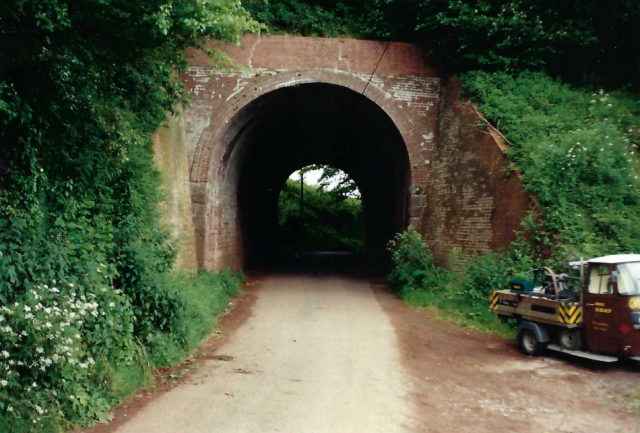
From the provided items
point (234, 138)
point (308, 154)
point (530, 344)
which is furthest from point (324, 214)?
point (530, 344)

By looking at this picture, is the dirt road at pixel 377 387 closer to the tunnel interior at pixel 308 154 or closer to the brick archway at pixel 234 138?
the brick archway at pixel 234 138

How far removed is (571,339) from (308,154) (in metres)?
17.1

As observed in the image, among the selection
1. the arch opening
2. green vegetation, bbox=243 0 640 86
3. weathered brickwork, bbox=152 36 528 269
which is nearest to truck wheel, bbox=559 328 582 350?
weathered brickwork, bbox=152 36 528 269

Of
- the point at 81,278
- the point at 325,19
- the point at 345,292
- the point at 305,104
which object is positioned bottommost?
the point at 345,292

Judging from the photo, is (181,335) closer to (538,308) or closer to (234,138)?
(538,308)

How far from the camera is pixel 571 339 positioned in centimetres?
722

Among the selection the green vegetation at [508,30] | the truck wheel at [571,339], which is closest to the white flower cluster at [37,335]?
the truck wheel at [571,339]

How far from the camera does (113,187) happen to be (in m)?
7.16

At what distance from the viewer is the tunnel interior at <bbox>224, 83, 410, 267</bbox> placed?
561 inches

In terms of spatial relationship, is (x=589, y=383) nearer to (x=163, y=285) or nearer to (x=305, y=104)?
(x=163, y=285)

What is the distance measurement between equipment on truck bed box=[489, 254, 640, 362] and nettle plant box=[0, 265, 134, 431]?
604cm

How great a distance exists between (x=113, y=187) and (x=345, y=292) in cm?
771

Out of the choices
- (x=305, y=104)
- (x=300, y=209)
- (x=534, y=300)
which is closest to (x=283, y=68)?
(x=305, y=104)

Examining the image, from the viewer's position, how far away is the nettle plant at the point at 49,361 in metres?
4.52
